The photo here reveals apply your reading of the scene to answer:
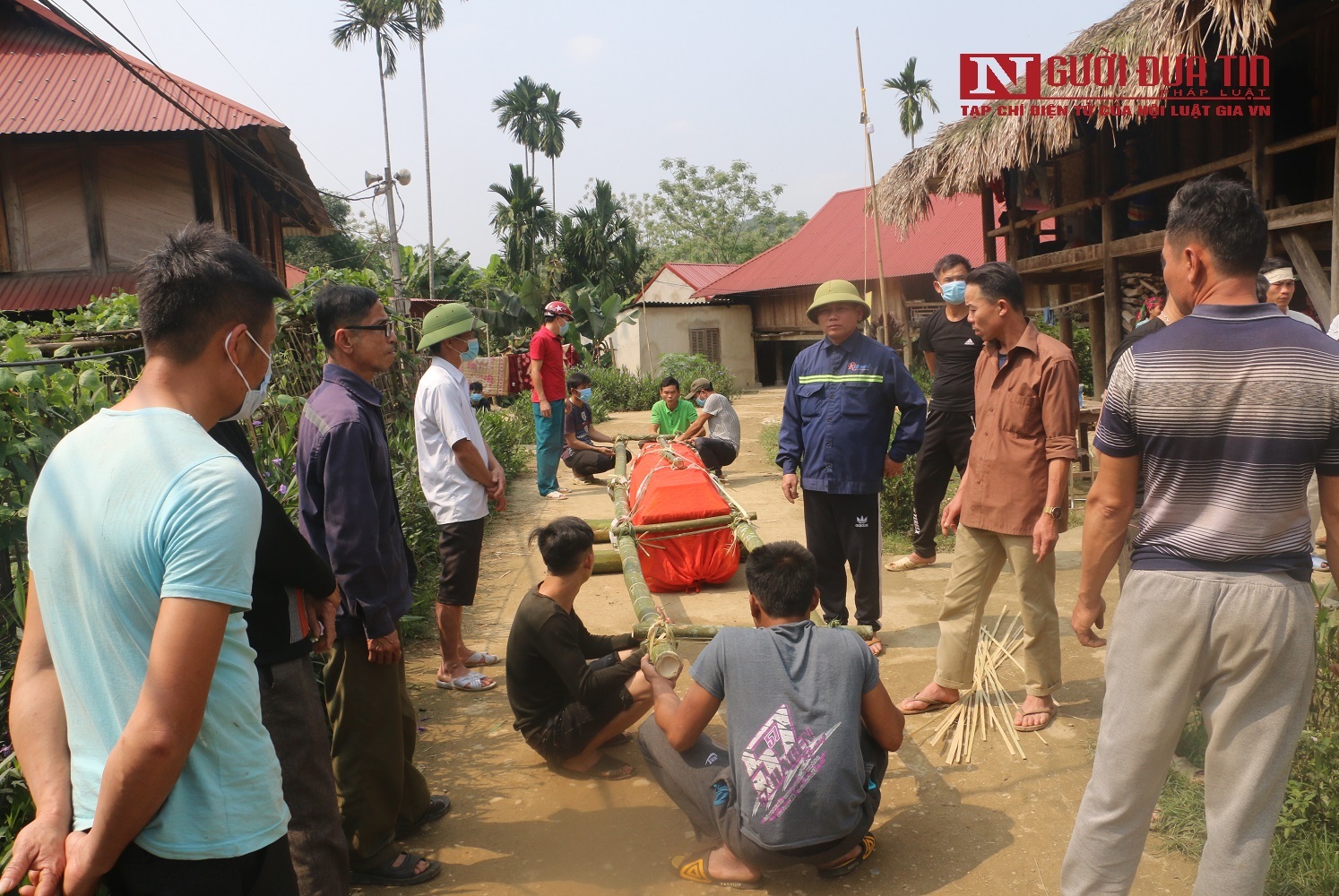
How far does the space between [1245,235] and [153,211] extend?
38.8 feet

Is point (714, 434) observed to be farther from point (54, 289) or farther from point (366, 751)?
point (54, 289)

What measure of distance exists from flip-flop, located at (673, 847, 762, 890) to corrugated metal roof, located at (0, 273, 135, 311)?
32.7 ft

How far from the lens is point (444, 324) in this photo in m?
4.50

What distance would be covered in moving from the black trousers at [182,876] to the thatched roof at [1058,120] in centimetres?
657

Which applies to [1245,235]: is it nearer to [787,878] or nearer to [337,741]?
[787,878]

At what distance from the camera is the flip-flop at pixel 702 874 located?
113 inches

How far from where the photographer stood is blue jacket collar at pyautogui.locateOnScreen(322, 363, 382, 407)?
3043mm

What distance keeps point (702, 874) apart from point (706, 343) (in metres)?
23.8

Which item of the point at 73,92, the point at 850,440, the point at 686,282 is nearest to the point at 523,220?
the point at 686,282

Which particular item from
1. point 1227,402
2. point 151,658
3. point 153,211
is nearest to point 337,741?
point 151,658

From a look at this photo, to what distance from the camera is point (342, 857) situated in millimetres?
2516

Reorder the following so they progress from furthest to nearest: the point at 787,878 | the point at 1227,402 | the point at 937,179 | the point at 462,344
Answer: the point at 937,179 → the point at 462,344 → the point at 787,878 → the point at 1227,402

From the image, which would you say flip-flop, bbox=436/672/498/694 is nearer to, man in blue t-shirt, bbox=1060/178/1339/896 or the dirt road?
the dirt road

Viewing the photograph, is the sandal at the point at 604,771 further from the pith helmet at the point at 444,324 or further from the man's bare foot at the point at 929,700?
the pith helmet at the point at 444,324
